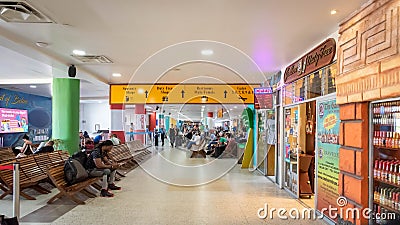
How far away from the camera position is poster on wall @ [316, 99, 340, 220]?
4.94m

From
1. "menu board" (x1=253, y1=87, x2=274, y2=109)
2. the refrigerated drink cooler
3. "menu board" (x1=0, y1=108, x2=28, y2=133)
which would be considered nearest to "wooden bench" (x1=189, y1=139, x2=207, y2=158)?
"menu board" (x1=253, y1=87, x2=274, y2=109)

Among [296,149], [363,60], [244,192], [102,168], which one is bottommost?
[244,192]

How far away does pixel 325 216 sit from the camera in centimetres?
531

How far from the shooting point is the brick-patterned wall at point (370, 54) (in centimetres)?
326

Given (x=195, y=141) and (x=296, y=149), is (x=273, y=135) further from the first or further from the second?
(x=195, y=141)

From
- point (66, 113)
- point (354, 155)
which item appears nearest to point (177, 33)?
point (354, 155)

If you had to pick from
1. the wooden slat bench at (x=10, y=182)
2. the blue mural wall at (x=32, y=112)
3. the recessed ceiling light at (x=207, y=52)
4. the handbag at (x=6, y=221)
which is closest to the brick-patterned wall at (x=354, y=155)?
the recessed ceiling light at (x=207, y=52)

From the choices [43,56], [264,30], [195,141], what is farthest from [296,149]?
[195,141]

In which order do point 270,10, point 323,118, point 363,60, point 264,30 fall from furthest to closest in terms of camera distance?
point 323,118 → point 264,30 → point 270,10 → point 363,60

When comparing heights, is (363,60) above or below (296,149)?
above

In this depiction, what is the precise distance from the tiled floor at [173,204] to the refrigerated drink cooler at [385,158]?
1559mm

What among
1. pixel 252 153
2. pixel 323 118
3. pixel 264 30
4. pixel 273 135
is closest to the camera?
pixel 264 30

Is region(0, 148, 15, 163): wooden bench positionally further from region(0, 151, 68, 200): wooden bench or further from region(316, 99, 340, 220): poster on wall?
region(316, 99, 340, 220): poster on wall

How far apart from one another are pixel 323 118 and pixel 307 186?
6.81 feet
